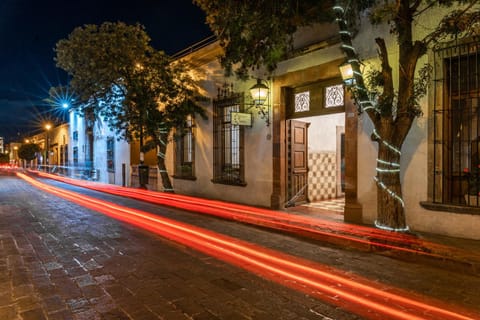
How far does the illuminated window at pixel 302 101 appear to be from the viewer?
9.90 metres

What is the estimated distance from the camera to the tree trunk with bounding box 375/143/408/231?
662cm

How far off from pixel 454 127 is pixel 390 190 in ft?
6.65

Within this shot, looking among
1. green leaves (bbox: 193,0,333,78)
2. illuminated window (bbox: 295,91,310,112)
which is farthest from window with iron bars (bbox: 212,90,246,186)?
green leaves (bbox: 193,0,333,78)

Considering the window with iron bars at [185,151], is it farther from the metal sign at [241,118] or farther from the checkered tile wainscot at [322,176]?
the checkered tile wainscot at [322,176]

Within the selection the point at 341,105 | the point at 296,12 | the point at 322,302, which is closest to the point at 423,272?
the point at 322,302

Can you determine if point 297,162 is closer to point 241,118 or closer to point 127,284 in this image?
point 241,118

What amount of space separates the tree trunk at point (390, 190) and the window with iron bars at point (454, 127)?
1022 mm

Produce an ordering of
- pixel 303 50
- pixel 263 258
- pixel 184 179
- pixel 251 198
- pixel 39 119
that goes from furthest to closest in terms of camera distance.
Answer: pixel 39 119 → pixel 184 179 → pixel 251 198 → pixel 303 50 → pixel 263 258

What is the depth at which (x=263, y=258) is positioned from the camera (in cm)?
575

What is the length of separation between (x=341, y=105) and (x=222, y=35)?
356 centimetres

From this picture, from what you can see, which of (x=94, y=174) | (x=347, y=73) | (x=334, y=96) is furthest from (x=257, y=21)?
(x=94, y=174)

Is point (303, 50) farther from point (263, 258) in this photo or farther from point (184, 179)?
point (184, 179)

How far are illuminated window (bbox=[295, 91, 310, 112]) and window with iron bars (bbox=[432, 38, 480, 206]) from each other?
3.52m

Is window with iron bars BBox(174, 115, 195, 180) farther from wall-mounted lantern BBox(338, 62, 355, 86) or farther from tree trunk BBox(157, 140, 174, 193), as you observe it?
wall-mounted lantern BBox(338, 62, 355, 86)
